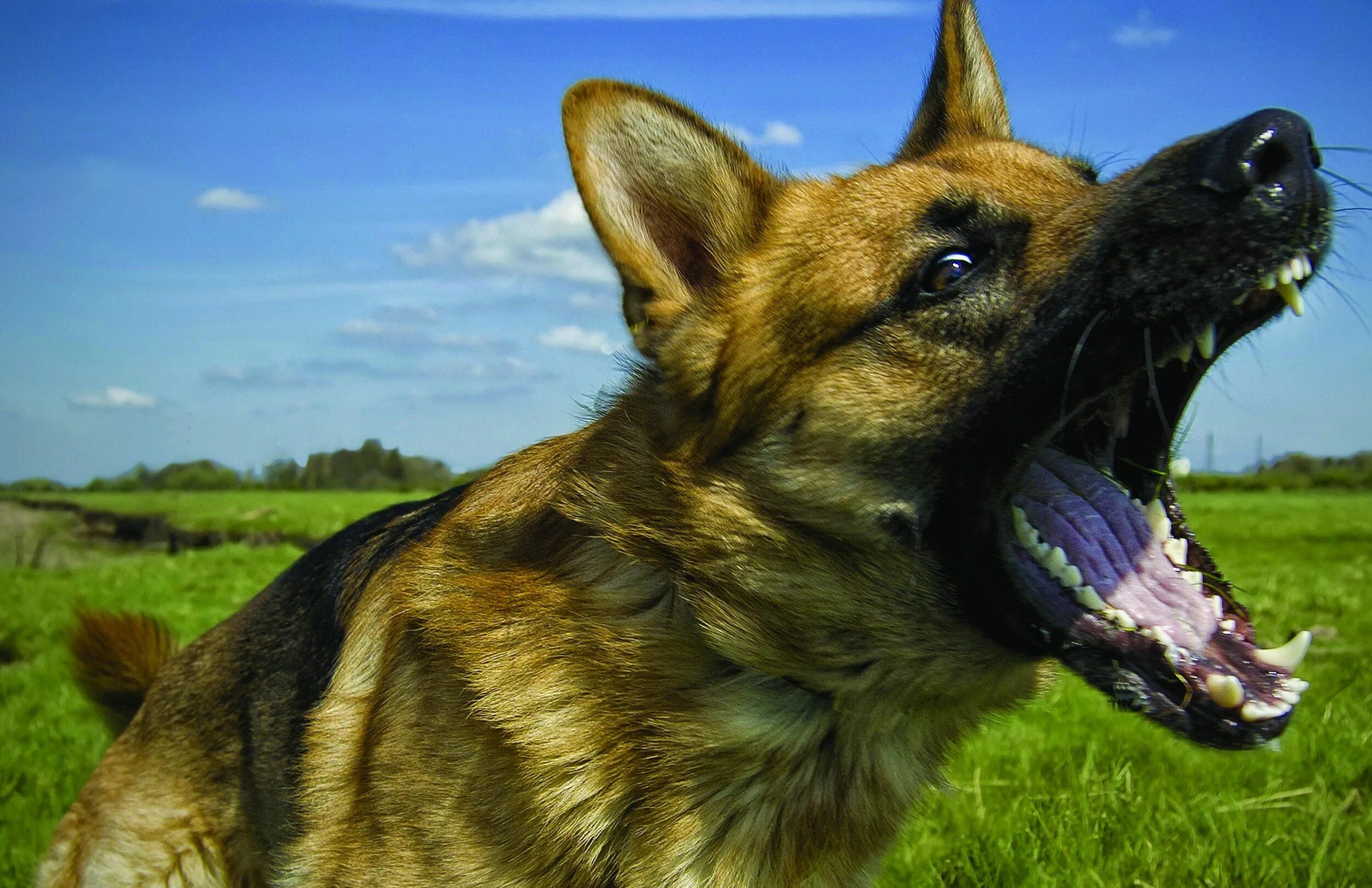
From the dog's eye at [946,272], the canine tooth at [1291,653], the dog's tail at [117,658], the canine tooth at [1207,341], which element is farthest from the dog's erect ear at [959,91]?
the dog's tail at [117,658]

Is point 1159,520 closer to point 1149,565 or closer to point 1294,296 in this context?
point 1149,565

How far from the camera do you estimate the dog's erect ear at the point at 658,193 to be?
288 cm

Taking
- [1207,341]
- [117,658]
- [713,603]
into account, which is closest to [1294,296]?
[1207,341]

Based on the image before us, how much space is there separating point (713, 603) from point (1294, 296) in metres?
1.77

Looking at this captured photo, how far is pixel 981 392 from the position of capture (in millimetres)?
2631

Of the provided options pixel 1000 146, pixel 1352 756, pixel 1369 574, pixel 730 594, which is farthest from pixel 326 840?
pixel 1369 574

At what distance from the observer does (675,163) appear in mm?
3117

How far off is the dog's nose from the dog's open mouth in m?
0.19

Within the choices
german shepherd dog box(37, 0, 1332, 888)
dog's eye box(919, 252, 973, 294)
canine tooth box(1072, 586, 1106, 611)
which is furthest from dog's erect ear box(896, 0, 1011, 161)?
canine tooth box(1072, 586, 1106, 611)

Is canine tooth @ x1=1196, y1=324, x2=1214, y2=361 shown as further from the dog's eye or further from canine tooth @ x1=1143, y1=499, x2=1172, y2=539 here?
the dog's eye

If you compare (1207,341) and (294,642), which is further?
(294,642)

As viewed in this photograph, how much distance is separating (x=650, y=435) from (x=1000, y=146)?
153cm

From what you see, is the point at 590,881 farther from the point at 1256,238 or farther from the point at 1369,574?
the point at 1369,574

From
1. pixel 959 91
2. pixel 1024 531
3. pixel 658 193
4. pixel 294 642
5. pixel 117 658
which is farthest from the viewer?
pixel 117 658
